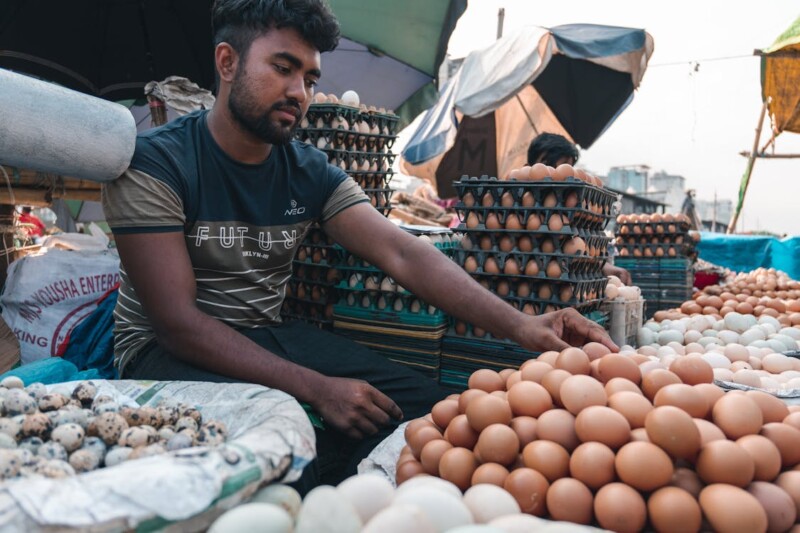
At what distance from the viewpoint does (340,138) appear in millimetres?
3471

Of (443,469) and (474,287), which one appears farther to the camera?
(474,287)

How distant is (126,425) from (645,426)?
123 cm

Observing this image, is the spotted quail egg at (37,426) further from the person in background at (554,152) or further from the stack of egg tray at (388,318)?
the person in background at (554,152)

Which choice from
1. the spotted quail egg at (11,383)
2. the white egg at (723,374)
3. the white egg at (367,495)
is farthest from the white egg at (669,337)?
the spotted quail egg at (11,383)

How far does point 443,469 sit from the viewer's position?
1346 mm

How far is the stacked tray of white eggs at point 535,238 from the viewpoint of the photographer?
2896mm

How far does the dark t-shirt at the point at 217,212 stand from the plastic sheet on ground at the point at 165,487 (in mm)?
1140

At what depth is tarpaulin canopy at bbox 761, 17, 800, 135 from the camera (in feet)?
27.0

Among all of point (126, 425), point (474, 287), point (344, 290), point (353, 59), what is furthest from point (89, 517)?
point (353, 59)

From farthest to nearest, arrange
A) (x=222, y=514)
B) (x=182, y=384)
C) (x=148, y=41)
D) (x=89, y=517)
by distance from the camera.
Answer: (x=148, y=41), (x=182, y=384), (x=222, y=514), (x=89, y=517)

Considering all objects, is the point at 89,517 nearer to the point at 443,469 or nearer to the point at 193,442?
the point at 193,442

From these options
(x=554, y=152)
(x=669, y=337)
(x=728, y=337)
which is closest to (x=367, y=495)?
(x=669, y=337)

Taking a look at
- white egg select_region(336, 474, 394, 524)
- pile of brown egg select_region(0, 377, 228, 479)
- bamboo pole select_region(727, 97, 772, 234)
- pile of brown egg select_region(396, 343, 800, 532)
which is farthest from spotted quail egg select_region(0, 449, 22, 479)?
bamboo pole select_region(727, 97, 772, 234)

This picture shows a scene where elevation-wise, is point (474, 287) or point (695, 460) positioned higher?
A: point (474, 287)
